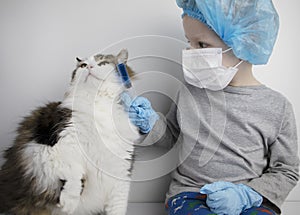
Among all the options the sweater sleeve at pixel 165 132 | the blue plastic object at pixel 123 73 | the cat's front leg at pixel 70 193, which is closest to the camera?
the cat's front leg at pixel 70 193

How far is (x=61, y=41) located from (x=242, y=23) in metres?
0.70

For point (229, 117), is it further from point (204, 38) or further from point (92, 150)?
point (92, 150)

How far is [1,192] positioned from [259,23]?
38.4 inches

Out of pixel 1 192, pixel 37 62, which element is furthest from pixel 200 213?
pixel 37 62

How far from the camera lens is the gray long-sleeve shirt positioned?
4.09 feet

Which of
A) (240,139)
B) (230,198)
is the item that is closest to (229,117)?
(240,139)

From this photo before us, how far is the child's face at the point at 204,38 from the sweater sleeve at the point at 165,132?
0.95 ft

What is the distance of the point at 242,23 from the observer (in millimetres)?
1138

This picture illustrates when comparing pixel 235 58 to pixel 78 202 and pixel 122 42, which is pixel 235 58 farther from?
pixel 78 202

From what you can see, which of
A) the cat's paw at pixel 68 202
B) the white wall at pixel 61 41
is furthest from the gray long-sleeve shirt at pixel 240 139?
the cat's paw at pixel 68 202

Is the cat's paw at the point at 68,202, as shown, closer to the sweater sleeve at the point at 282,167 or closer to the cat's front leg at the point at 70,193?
the cat's front leg at the point at 70,193

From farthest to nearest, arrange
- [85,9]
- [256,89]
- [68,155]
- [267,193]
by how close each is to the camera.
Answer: [85,9], [256,89], [267,193], [68,155]

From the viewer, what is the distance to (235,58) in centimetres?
122

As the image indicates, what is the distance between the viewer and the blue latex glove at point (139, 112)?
1186 mm
